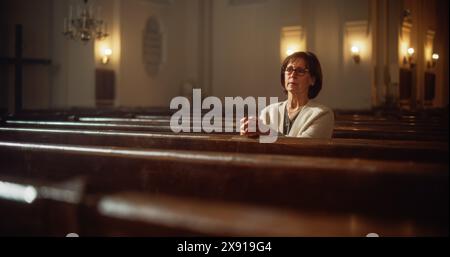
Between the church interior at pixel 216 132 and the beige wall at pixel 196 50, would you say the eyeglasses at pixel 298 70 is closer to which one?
the church interior at pixel 216 132

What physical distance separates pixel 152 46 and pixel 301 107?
29.9ft

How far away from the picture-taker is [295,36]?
10.4 meters

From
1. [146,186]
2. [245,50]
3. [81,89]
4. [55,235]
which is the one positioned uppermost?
[245,50]

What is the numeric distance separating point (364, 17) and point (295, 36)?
161cm

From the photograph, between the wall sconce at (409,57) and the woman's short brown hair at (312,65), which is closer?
the woman's short brown hair at (312,65)

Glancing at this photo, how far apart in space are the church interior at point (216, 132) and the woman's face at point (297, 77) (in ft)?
1.93

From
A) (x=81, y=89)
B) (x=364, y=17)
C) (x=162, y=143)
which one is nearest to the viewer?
(x=162, y=143)

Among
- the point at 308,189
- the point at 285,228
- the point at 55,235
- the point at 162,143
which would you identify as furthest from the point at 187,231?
the point at 162,143

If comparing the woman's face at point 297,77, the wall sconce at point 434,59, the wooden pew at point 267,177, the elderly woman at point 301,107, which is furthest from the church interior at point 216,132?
the woman's face at point 297,77

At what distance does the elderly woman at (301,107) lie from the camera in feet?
8.43

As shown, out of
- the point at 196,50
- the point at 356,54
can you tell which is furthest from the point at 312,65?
the point at 196,50

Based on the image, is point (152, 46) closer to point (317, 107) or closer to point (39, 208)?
point (317, 107)
